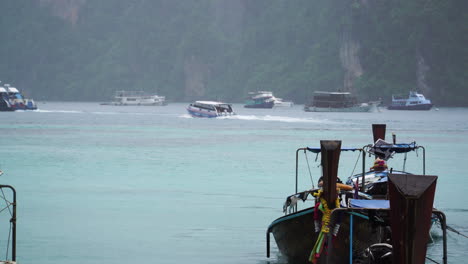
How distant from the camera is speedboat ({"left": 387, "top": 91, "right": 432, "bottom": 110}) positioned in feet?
485

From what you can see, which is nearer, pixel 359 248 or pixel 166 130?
pixel 359 248

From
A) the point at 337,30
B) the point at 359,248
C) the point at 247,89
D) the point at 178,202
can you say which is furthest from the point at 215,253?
the point at 247,89

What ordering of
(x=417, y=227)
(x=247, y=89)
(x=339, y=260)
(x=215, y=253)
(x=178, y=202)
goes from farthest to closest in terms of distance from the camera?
(x=247, y=89)
(x=178, y=202)
(x=215, y=253)
(x=339, y=260)
(x=417, y=227)

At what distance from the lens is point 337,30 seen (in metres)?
181

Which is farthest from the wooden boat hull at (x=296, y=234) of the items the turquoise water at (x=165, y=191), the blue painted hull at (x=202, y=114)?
the blue painted hull at (x=202, y=114)

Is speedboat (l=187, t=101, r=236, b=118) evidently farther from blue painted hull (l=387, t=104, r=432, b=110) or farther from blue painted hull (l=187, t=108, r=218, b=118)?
blue painted hull (l=387, t=104, r=432, b=110)

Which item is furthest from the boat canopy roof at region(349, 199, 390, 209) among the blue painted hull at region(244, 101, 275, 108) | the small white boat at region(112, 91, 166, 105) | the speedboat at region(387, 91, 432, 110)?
the small white boat at region(112, 91, 166, 105)

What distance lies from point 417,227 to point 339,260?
620cm

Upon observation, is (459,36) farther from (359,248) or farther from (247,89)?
(359,248)

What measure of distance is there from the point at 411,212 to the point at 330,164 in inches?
173

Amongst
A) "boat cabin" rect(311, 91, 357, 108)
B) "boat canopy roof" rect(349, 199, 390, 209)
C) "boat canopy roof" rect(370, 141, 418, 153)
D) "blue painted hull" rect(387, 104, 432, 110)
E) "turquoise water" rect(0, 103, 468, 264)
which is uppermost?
"boat canopy roof" rect(370, 141, 418, 153)

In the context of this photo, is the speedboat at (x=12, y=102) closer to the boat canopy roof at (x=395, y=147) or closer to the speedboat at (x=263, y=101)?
the speedboat at (x=263, y=101)

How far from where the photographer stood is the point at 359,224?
60.2ft

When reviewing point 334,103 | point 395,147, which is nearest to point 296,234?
point 395,147
